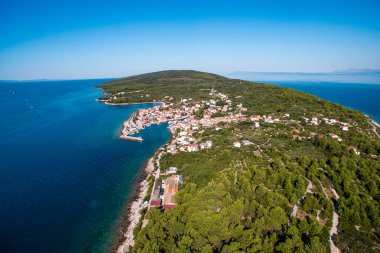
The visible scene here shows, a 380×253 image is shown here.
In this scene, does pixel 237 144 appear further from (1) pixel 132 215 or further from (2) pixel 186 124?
(1) pixel 132 215

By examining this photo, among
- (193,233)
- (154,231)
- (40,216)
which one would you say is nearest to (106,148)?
(40,216)

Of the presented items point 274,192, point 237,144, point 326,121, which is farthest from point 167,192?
point 326,121

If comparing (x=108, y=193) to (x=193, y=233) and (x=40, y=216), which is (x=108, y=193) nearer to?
(x=40, y=216)

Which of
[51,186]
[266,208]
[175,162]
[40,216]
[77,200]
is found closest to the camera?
[266,208]

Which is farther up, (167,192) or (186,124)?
(186,124)

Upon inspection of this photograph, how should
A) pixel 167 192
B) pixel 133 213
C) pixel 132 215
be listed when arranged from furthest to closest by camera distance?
pixel 167 192
pixel 133 213
pixel 132 215

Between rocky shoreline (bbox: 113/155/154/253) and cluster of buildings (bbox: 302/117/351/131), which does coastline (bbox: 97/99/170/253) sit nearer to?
rocky shoreline (bbox: 113/155/154/253)
